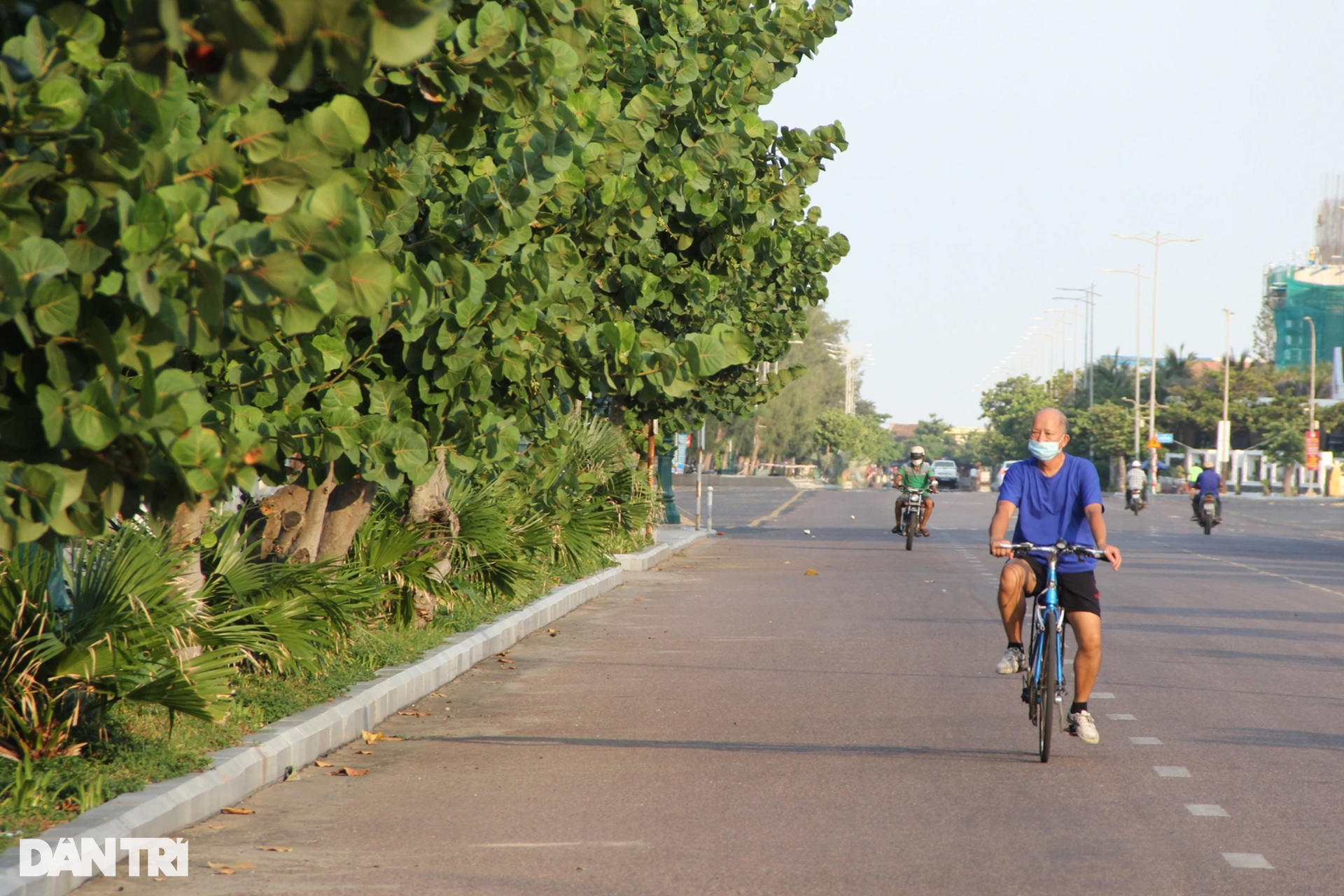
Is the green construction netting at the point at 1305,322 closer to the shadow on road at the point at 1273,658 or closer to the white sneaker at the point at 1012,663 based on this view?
the shadow on road at the point at 1273,658

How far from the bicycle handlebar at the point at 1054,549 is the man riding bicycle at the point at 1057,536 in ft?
0.13

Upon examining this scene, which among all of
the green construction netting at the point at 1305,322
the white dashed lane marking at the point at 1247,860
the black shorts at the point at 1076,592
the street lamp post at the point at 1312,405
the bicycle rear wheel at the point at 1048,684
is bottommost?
the white dashed lane marking at the point at 1247,860

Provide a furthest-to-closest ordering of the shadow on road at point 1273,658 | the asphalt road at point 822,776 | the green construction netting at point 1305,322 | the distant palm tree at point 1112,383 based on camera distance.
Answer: the green construction netting at point 1305,322 → the distant palm tree at point 1112,383 → the shadow on road at point 1273,658 → the asphalt road at point 822,776

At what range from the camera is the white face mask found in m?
8.90

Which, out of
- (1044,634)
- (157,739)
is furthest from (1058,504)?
(157,739)

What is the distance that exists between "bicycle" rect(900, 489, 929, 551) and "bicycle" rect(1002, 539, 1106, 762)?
20.5m

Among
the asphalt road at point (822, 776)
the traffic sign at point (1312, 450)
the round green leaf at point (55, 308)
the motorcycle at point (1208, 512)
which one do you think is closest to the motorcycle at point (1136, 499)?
the motorcycle at point (1208, 512)

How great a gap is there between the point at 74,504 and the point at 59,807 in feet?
7.42

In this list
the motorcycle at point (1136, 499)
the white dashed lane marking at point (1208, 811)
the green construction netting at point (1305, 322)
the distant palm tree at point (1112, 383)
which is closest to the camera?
the white dashed lane marking at point (1208, 811)

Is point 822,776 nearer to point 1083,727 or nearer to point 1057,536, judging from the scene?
point 1083,727

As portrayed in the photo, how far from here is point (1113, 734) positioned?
9.54 m

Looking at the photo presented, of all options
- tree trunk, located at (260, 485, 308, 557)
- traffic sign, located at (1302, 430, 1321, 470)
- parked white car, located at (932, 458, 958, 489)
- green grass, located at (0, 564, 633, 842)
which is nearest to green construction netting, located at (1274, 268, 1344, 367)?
parked white car, located at (932, 458, 958, 489)

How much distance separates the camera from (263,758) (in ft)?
25.1

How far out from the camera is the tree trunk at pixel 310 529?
36.6 ft
